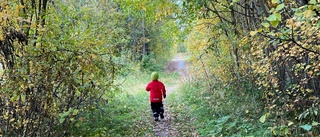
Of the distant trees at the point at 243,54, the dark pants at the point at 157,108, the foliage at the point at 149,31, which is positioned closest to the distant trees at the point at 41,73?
the foliage at the point at 149,31

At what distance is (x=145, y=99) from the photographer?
1249 cm

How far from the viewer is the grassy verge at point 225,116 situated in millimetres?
5718

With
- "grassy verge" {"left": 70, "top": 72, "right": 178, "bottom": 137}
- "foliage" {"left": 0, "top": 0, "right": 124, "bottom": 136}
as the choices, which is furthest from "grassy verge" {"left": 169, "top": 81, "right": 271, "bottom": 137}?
"foliage" {"left": 0, "top": 0, "right": 124, "bottom": 136}

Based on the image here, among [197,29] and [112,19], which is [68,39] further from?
[112,19]

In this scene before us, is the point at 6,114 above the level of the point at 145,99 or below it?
above

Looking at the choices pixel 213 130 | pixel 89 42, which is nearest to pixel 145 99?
pixel 213 130

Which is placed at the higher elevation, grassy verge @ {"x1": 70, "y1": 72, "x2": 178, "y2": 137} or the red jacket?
the red jacket

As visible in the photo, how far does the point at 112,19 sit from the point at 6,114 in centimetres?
864

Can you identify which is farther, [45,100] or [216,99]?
[216,99]

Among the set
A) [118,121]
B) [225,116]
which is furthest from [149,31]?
[225,116]

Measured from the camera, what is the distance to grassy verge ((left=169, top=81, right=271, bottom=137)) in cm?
572

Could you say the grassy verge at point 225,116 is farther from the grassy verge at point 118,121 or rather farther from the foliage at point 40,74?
the foliage at point 40,74

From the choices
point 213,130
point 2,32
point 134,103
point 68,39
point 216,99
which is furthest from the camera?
point 134,103

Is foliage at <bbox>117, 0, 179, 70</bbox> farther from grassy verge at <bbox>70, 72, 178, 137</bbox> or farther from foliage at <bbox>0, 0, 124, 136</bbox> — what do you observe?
foliage at <bbox>0, 0, 124, 136</bbox>
